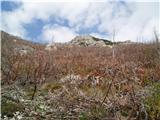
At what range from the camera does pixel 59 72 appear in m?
13.8

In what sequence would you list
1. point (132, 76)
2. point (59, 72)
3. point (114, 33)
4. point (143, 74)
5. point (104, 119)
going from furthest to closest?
point (114, 33) < point (59, 72) < point (143, 74) < point (132, 76) < point (104, 119)

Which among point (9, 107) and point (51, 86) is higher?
point (51, 86)

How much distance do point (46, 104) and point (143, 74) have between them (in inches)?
156

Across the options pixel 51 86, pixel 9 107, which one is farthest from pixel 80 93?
pixel 51 86

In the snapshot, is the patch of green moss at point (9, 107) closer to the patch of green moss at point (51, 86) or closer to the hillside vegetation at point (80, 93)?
the hillside vegetation at point (80, 93)

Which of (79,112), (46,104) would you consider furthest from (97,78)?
(79,112)

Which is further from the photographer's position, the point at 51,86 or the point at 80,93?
the point at 51,86

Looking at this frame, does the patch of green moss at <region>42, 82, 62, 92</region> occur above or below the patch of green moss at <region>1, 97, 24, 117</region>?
above

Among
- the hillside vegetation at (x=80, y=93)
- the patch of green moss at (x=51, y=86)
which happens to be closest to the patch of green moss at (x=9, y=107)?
the hillside vegetation at (x=80, y=93)

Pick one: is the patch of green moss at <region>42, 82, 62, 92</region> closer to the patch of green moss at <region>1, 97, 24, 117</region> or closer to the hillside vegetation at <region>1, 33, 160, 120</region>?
the hillside vegetation at <region>1, 33, 160, 120</region>

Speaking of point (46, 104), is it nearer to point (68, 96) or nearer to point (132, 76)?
point (68, 96)

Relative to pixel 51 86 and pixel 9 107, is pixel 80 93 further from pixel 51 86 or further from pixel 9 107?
pixel 51 86

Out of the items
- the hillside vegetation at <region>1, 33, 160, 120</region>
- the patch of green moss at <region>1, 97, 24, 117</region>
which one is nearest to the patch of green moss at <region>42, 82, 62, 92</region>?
the hillside vegetation at <region>1, 33, 160, 120</region>

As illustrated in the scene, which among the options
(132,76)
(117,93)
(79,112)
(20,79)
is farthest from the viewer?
(20,79)
